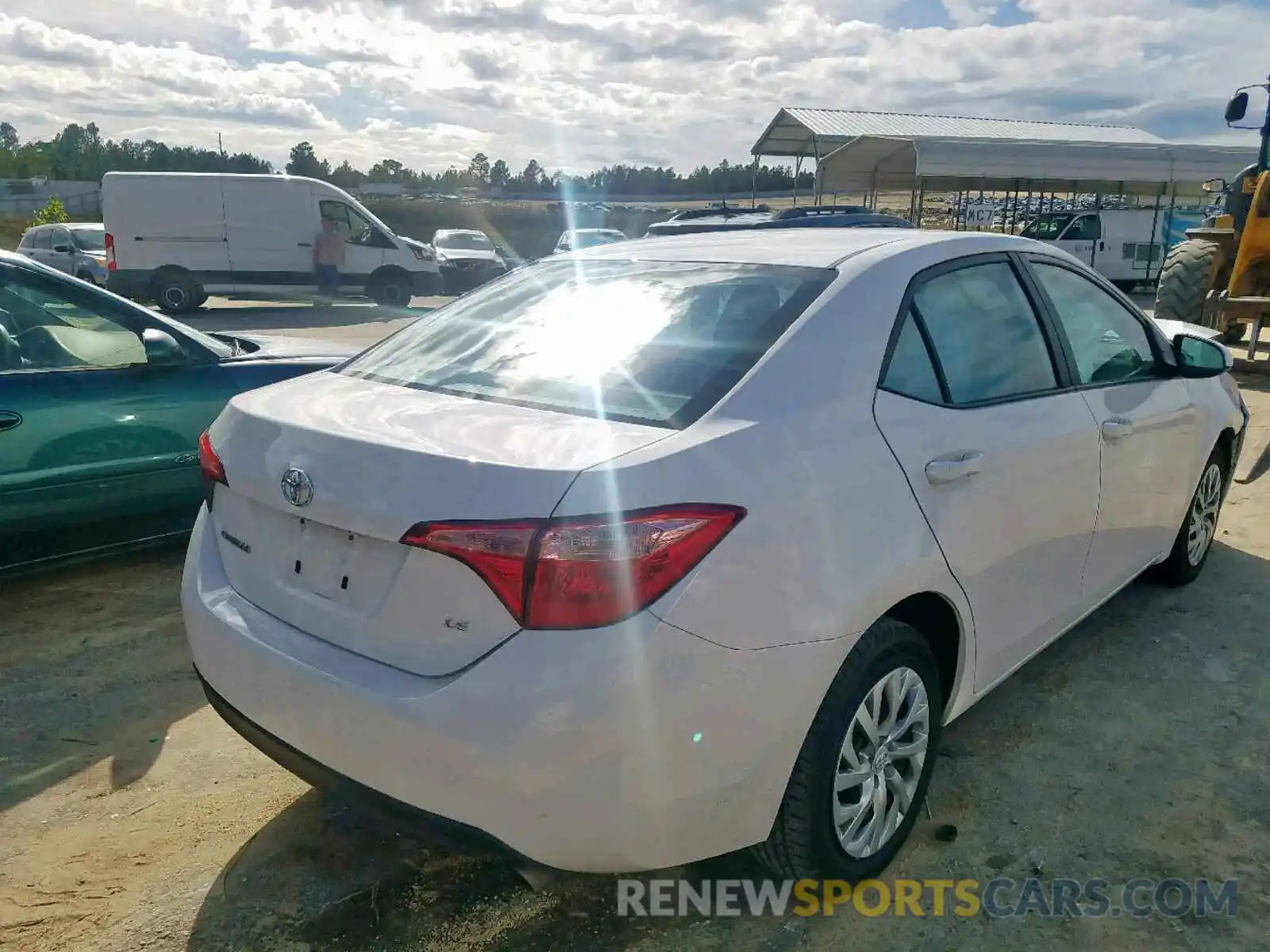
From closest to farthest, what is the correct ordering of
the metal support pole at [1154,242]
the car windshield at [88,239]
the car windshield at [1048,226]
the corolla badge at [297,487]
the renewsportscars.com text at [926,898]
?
1. the corolla badge at [297,487]
2. the renewsportscars.com text at [926,898]
3. the car windshield at [88,239]
4. the car windshield at [1048,226]
5. the metal support pole at [1154,242]

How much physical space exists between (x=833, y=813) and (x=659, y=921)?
504mm

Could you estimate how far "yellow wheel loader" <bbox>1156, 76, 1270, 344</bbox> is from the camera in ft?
31.8

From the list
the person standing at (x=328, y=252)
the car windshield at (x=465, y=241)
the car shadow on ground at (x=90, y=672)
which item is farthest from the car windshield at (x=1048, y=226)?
the car shadow on ground at (x=90, y=672)

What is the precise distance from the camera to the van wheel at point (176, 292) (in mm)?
17906

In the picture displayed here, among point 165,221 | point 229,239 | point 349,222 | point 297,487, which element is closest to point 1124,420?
point 297,487

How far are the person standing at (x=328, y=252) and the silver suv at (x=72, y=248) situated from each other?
174 inches

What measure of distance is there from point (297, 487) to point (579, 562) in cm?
72

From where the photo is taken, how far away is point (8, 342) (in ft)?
13.4

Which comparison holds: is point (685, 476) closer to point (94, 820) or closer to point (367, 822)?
point (367, 822)

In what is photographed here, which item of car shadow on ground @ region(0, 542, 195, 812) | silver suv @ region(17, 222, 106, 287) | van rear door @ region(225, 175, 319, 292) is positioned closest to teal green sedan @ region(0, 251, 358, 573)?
car shadow on ground @ region(0, 542, 195, 812)

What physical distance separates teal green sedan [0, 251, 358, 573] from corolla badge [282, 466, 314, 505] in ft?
7.94

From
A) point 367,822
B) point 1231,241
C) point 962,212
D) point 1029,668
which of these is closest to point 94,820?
point 367,822

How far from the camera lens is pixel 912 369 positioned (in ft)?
8.15

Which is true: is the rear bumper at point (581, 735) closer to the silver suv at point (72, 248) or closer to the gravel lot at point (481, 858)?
the gravel lot at point (481, 858)
